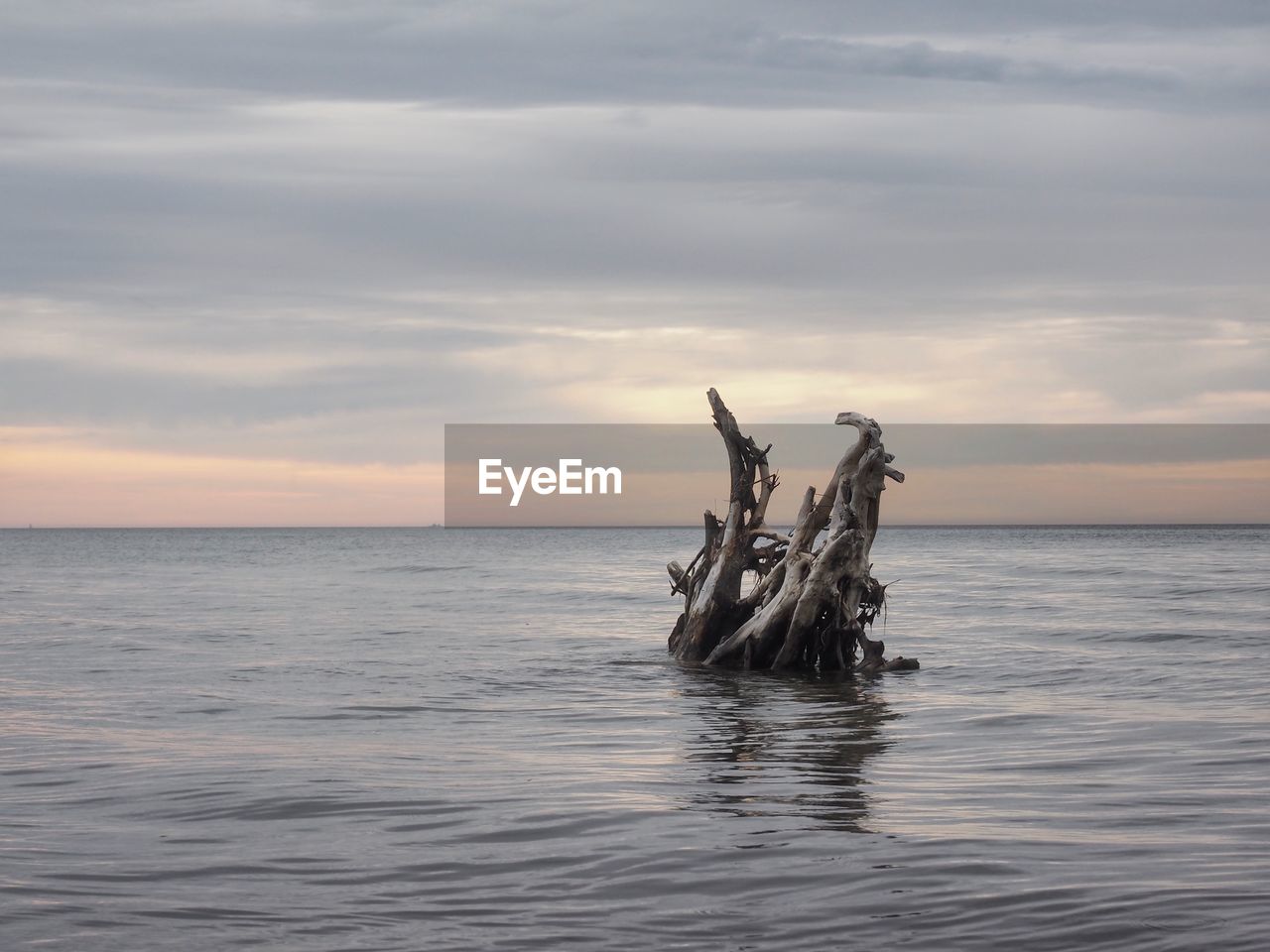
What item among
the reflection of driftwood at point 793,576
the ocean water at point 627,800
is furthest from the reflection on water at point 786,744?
the reflection of driftwood at point 793,576

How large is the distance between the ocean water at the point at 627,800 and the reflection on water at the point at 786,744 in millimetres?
63

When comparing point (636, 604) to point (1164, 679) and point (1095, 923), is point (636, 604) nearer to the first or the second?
point (1164, 679)

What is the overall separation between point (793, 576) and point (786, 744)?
23.0ft

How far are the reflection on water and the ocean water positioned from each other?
63 mm

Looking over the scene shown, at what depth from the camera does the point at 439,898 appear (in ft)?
26.1

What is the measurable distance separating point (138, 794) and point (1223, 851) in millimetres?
8407

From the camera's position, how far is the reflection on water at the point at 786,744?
1061 centimetres

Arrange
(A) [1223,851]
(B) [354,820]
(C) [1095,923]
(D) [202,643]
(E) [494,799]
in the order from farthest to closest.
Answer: (D) [202,643], (E) [494,799], (B) [354,820], (A) [1223,851], (C) [1095,923]

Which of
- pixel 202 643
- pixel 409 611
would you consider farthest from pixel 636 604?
pixel 202 643

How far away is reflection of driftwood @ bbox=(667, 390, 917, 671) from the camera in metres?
20.3

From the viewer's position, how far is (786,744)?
13.9 metres

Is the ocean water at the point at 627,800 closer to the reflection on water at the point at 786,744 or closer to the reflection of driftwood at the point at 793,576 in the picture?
the reflection on water at the point at 786,744

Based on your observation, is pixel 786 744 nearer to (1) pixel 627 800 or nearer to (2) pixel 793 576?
(1) pixel 627 800

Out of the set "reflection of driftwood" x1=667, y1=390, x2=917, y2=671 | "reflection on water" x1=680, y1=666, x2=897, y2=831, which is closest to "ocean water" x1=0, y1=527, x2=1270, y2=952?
"reflection on water" x1=680, y1=666, x2=897, y2=831
